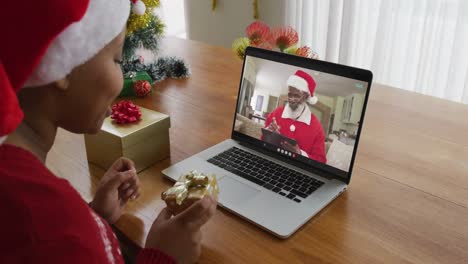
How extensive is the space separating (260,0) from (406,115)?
5.62 feet

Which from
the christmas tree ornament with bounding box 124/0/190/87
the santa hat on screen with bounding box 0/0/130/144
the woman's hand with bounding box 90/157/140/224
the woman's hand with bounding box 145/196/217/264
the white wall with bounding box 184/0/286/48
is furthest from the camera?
the white wall with bounding box 184/0/286/48

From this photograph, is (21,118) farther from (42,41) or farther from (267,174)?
(267,174)

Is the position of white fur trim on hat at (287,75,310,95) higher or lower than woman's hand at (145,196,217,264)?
higher

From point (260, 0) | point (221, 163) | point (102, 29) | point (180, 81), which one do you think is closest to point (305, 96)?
point (221, 163)

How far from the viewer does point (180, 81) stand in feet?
5.15

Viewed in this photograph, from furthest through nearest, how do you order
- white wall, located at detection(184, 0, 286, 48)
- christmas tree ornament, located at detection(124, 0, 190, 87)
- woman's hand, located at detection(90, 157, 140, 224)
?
white wall, located at detection(184, 0, 286, 48) < christmas tree ornament, located at detection(124, 0, 190, 87) < woman's hand, located at detection(90, 157, 140, 224)

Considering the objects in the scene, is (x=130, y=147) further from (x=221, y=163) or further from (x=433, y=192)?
(x=433, y=192)

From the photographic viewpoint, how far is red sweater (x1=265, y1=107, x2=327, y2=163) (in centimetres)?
94

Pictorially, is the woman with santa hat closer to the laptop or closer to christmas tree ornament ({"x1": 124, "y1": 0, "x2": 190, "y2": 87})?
the laptop

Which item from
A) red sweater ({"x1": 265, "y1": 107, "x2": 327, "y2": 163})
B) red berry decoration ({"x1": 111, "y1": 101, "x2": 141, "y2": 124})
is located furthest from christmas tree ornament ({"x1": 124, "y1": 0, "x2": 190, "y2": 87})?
red sweater ({"x1": 265, "y1": 107, "x2": 327, "y2": 163})

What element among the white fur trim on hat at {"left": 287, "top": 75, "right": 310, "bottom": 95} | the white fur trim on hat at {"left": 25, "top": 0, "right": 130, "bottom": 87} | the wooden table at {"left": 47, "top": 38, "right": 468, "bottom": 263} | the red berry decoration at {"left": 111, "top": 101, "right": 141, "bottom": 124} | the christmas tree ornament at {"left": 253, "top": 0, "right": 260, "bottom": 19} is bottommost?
the wooden table at {"left": 47, "top": 38, "right": 468, "bottom": 263}

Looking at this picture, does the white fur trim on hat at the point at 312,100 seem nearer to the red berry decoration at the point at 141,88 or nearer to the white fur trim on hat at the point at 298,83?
the white fur trim on hat at the point at 298,83

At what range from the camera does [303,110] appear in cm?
96

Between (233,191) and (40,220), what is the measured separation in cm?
44
